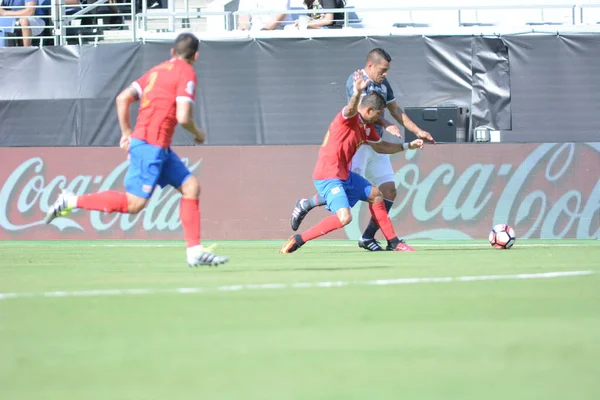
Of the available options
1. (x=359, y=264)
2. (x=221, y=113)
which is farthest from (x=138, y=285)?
(x=221, y=113)

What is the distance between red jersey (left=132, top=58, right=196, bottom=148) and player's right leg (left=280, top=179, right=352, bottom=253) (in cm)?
308

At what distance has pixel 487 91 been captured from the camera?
20.2 meters

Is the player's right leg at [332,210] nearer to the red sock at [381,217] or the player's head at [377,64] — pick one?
the red sock at [381,217]

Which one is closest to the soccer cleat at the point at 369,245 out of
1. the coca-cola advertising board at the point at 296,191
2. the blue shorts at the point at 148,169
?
the coca-cola advertising board at the point at 296,191

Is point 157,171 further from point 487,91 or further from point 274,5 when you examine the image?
point 274,5

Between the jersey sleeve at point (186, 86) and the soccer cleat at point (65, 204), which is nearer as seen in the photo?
the jersey sleeve at point (186, 86)

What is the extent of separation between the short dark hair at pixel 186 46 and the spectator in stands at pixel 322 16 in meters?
11.7

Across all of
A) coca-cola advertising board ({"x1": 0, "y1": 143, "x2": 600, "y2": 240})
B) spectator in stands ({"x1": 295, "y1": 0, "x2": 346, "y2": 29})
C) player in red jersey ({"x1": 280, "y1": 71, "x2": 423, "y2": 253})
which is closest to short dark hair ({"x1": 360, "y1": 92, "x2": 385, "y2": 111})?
player in red jersey ({"x1": 280, "y1": 71, "x2": 423, "y2": 253})

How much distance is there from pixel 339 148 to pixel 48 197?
24.0ft

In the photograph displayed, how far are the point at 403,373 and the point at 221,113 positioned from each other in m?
16.6

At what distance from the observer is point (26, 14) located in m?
22.3

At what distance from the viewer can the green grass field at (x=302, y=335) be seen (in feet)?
12.8

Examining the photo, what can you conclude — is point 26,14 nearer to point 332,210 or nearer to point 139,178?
point 332,210

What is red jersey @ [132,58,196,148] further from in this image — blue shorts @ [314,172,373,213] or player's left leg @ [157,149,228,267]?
blue shorts @ [314,172,373,213]
